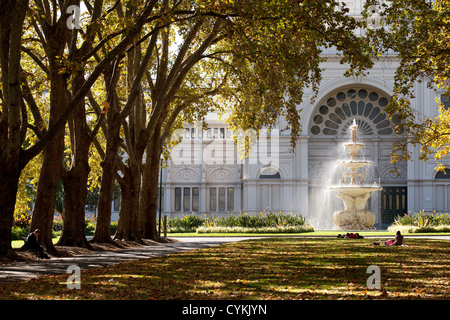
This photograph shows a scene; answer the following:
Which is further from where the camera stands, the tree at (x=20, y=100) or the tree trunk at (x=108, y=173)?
the tree trunk at (x=108, y=173)

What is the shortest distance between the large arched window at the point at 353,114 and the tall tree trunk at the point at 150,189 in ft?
101

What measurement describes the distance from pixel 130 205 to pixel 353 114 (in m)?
34.4

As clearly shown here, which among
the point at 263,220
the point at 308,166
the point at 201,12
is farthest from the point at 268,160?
the point at 201,12

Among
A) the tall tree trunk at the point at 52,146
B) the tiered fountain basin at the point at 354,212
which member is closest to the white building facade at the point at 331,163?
the tiered fountain basin at the point at 354,212

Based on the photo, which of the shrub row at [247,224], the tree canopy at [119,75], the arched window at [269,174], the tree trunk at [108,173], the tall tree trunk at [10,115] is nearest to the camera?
the tall tree trunk at [10,115]

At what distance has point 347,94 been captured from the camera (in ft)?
180

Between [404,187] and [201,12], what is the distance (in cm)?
4045

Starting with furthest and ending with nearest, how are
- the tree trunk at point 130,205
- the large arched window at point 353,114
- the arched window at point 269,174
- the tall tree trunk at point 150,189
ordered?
the large arched window at point 353,114 < the arched window at point 269,174 < the tall tree trunk at point 150,189 < the tree trunk at point 130,205

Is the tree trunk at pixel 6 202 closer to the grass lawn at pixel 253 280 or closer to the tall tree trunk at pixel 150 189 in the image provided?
the grass lawn at pixel 253 280

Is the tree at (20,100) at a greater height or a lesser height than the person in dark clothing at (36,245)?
greater

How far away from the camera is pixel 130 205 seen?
→ 24297mm

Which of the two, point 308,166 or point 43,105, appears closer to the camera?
point 43,105

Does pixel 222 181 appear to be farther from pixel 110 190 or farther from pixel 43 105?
pixel 110 190

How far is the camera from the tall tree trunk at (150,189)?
85.0 ft
